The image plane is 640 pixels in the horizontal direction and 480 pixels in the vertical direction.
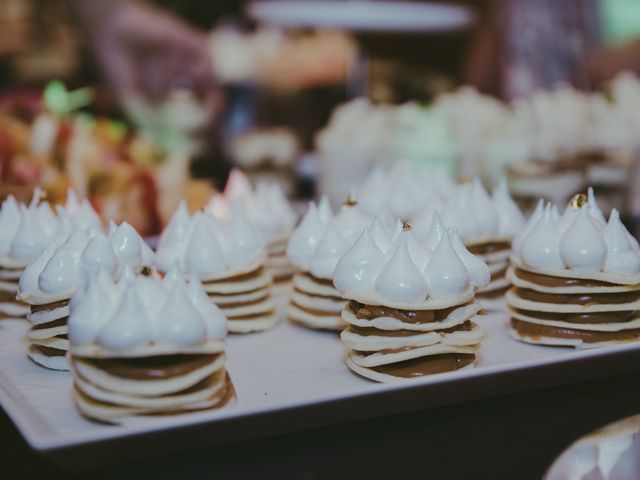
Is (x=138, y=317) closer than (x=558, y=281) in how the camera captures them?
Yes

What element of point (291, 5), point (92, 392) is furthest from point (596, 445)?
point (291, 5)

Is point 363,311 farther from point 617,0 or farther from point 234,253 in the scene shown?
point 617,0

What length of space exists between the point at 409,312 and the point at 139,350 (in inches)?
22.4

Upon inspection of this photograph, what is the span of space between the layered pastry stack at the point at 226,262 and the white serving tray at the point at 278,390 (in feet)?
0.21

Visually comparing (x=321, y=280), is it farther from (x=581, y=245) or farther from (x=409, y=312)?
(x=581, y=245)

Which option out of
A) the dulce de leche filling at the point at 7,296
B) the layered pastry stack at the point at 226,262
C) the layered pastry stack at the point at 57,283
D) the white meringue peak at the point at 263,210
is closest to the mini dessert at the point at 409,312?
the layered pastry stack at the point at 226,262

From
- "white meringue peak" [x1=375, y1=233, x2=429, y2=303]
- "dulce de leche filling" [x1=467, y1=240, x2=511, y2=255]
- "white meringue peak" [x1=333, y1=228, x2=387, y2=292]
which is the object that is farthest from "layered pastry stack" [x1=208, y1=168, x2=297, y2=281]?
"white meringue peak" [x1=375, y1=233, x2=429, y2=303]

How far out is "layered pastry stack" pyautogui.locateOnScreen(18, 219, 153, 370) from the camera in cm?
179

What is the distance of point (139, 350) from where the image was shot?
56.6 inches

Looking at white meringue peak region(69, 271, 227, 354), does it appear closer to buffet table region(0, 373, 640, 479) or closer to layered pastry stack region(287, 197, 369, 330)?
buffet table region(0, 373, 640, 479)

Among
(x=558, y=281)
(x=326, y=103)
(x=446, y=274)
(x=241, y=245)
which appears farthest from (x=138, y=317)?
(x=326, y=103)

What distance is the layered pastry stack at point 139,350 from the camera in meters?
1.44

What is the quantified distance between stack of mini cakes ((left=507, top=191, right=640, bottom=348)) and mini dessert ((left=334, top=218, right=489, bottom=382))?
8.7 inches

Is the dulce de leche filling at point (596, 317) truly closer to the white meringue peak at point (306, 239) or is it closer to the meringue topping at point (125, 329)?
the white meringue peak at point (306, 239)
